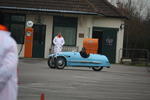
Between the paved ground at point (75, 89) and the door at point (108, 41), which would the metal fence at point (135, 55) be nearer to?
the door at point (108, 41)

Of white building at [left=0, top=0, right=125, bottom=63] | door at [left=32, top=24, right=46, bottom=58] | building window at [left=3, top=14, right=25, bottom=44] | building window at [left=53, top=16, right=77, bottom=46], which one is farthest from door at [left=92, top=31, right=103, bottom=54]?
building window at [left=3, top=14, right=25, bottom=44]

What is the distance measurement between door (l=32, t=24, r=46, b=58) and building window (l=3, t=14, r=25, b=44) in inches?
36.1

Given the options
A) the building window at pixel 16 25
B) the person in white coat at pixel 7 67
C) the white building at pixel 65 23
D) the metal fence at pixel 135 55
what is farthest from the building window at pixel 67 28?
the person in white coat at pixel 7 67

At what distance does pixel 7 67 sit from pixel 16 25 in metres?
34.5

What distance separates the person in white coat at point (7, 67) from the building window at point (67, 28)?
34699 mm

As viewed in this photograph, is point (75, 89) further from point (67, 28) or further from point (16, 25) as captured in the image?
point (67, 28)

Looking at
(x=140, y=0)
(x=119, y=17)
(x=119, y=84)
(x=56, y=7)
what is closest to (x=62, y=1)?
(x=56, y=7)

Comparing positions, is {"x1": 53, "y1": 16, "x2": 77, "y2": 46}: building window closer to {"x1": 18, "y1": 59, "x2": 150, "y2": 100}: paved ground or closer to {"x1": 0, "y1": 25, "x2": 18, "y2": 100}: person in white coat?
{"x1": 18, "y1": 59, "x2": 150, "y2": 100}: paved ground

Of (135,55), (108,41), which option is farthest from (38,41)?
(135,55)

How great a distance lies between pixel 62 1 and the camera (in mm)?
40281

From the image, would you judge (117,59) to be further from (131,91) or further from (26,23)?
(131,91)

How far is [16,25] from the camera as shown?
39156mm

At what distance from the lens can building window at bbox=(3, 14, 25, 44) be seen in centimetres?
3881

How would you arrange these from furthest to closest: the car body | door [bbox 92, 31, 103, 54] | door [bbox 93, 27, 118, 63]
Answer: door [bbox 92, 31, 103, 54], door [bbox 93, 27, 118, 63], the car body
